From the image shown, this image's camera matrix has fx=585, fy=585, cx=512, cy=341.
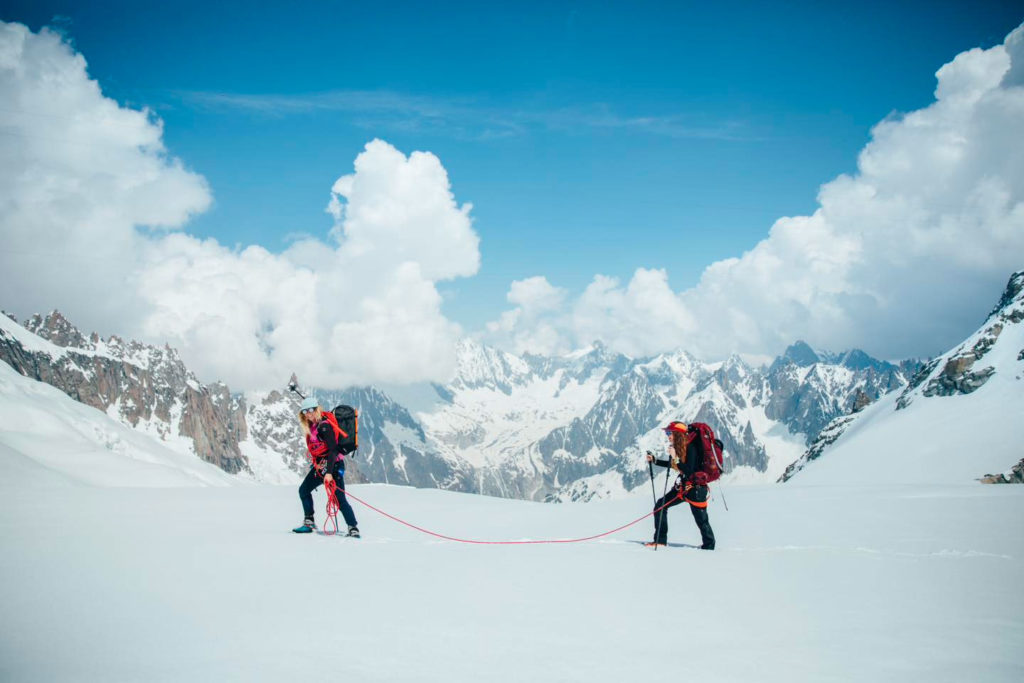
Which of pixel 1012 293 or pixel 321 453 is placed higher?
pixel 1012 293

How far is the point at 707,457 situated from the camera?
11.9m

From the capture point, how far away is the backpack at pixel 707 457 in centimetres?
1162

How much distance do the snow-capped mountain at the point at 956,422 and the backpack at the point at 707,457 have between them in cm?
8539

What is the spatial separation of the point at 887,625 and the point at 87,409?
134 m

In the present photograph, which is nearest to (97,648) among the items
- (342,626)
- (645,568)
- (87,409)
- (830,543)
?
(342,626)

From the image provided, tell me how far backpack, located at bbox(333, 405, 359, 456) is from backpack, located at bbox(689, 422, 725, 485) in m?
6.98

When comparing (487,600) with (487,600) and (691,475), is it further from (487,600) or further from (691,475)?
(691,475)

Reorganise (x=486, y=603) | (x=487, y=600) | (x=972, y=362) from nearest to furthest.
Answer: (x=486, y=603) → (x=487, y=600) → (x=972, y=362)

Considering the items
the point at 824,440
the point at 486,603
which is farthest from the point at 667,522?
the point at 824,440

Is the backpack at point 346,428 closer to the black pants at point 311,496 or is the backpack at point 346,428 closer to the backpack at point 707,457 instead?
the black pants at point 311,496

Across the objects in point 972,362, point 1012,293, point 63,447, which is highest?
point 1012,293

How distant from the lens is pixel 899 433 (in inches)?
4437

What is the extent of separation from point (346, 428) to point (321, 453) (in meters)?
0.71

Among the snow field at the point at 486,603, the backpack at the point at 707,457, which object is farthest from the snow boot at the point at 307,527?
the backpack at the point at 707,457
